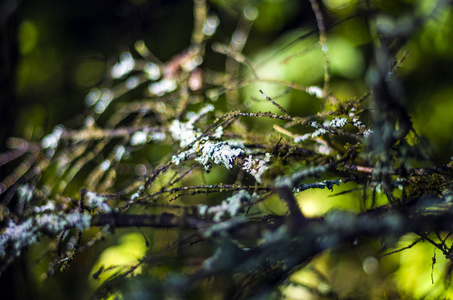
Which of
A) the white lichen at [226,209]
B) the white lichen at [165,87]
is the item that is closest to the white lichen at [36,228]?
the white lichen at [226,209]

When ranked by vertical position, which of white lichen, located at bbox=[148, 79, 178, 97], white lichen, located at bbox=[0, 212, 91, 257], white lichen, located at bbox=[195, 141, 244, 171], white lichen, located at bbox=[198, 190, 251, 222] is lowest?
white lichen, located at bbox=[198, 190, 251, 222]

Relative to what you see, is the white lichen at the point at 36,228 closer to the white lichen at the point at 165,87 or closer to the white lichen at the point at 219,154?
the white lichen at the point at 219,154

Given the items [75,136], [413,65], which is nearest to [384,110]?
[413,65]

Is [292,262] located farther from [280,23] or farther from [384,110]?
[280,23]

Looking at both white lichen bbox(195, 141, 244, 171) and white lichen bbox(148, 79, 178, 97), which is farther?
white lichen bbox(148, 79, 178, 97)

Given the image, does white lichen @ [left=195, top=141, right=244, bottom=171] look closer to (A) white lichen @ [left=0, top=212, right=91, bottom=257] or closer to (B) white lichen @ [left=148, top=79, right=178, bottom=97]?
(A) white lichen @ [left=0, top=212, right=91, bottom=257]

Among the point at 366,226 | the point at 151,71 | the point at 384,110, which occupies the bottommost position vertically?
the point at 366,226

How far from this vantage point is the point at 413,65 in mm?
938

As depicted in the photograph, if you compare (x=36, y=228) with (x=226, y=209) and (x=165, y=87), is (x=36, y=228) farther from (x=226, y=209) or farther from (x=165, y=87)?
(x=165, y=87)

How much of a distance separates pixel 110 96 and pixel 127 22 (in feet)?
1.85


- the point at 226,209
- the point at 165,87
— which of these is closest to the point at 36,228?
the point at 226,209

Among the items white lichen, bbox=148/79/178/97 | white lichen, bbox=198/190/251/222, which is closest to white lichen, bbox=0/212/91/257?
A: white lichen, bbox=198/190/251/222

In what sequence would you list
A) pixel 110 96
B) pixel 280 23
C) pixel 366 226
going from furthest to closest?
pixel 280 23 < pixel 110 96 < pixel 366 226

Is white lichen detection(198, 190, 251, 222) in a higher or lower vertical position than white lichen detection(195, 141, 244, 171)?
lower
